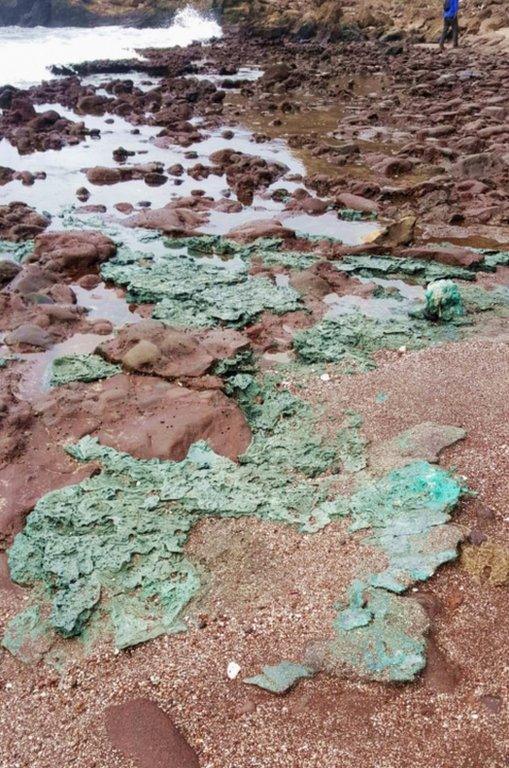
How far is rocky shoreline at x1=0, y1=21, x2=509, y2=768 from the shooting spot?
2605mm

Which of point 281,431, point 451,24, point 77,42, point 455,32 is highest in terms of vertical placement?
point 451,24

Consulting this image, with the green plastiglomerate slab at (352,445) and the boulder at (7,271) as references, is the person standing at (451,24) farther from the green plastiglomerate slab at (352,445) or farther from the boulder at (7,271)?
the green plastiglomerate slab at (352,445)

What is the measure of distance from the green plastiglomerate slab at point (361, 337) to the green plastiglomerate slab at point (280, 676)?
2.65m

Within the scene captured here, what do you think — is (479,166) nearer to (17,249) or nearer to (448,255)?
(448,255)

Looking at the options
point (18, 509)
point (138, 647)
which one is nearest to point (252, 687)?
point (138, 647)

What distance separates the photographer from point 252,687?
8.75 feet

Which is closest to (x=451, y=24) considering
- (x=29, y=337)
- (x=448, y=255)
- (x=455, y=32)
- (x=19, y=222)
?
(x=455, y=32)

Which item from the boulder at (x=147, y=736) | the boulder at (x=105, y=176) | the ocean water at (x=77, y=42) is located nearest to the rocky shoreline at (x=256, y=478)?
the boulder at (x=147, y=736)

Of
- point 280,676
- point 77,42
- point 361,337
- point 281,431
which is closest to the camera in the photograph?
point 280,676

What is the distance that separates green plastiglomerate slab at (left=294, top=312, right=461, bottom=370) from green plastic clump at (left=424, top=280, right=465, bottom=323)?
0.09 m

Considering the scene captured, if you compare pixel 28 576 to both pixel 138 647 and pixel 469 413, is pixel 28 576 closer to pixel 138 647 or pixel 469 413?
pixel 138 647

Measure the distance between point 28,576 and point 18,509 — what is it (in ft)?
1.61

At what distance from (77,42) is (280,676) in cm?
3495

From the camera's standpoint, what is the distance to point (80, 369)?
5.03m
